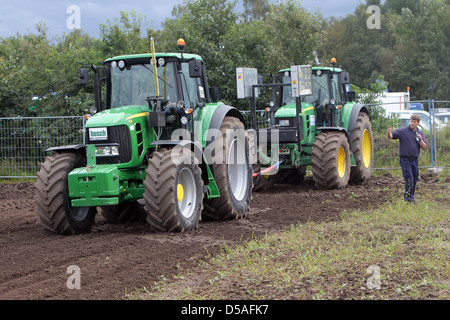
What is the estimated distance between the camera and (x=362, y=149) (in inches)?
588

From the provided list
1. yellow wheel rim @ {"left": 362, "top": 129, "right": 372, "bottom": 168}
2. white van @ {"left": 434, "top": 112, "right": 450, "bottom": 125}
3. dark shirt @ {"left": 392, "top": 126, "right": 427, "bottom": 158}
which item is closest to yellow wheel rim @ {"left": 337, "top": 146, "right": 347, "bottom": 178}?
yellow wheel rim @ {"left": 362, "top": 129, "right": 372, "bottom": 168}

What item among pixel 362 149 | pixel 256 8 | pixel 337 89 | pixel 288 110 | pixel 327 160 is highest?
pixel 256 8

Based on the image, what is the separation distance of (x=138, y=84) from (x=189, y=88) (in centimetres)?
78

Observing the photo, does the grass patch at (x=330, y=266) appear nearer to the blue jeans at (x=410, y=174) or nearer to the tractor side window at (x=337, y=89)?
the blue jeans at (x=410, y=174)

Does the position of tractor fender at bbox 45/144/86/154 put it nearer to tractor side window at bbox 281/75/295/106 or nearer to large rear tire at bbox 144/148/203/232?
large rear tire at bbox 144/148/203/232

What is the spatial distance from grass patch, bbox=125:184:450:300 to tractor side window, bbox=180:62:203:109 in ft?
8.13

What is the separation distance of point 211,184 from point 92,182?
1999 mm

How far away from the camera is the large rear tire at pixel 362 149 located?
1417 centimetres

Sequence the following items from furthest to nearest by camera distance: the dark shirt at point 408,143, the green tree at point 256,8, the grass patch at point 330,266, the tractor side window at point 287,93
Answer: the green tree at point 256,8 → the tractor side window at point 287,93 → the dark shirt at point 408,143 → the grass patch at point 330,266

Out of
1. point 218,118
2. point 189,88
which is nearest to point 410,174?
point 218,118

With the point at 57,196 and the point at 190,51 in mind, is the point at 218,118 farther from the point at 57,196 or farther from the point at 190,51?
the point at 190,51

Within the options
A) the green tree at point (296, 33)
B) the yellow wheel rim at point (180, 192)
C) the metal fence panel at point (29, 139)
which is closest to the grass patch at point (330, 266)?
the yellow wheel rim at point (180, 192)

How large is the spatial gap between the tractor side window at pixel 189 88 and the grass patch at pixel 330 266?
248 centimetres

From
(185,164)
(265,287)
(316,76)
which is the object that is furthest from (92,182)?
(316,76)
